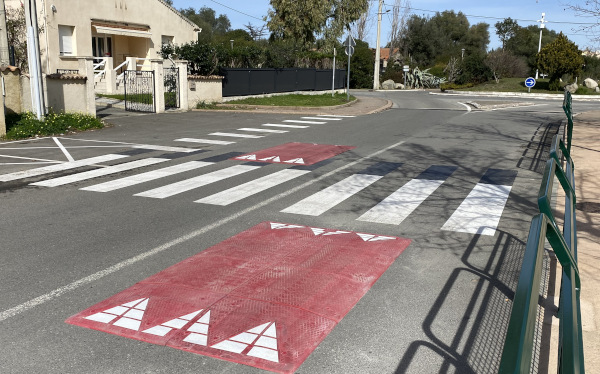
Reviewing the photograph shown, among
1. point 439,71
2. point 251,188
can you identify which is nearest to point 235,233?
point 251,188

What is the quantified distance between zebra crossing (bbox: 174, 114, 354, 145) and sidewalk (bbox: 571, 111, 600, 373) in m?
8.47

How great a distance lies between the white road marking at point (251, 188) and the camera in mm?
8641

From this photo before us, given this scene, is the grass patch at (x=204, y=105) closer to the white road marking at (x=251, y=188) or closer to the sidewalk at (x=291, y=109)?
the sidewalk at (x=291, y=109)

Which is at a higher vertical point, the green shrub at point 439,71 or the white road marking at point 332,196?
the green shrub at point 439,71

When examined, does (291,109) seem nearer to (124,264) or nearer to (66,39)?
(66,39)

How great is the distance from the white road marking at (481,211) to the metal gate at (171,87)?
57.8 feet

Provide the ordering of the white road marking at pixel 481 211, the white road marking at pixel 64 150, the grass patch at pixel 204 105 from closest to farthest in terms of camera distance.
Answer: the white road marking at pixel 481 211, the white road marking at pixel 64 150, the grass patch at pixel 204 105

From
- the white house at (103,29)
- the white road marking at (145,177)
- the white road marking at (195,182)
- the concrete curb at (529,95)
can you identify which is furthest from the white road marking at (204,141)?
the concrete curb at (529,95)

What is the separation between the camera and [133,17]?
35906 mm

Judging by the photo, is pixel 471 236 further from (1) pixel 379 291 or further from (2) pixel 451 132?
(2) pixel 451 132

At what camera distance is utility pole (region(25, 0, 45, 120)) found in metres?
16.6

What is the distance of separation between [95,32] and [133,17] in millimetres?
2914

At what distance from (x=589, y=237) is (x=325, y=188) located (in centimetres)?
423

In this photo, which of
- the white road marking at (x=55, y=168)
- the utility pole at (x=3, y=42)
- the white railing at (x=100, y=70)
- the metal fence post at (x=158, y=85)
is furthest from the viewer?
the white railing at (x=100, y=70)
